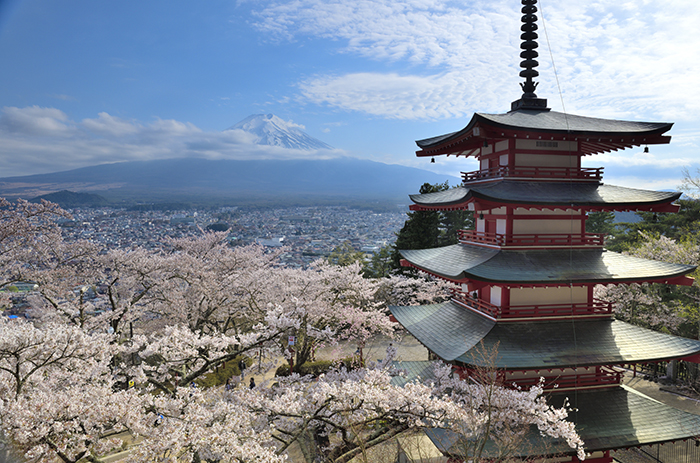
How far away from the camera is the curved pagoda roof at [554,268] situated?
8312mm

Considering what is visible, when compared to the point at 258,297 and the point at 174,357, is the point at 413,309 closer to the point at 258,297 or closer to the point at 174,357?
the point at 174,357

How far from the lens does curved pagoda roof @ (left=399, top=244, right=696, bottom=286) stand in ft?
27.3

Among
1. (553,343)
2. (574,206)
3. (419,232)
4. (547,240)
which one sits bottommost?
(553,343)

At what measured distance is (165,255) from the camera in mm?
18234

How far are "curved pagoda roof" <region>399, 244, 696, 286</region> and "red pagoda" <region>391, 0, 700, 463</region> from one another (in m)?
0.03

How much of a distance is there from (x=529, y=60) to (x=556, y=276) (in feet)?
20.9

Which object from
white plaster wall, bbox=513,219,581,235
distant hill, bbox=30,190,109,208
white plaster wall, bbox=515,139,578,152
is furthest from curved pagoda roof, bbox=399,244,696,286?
distant hill, bbox=30,190,109,208

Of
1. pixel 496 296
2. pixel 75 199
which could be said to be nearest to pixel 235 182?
pixel 75 199

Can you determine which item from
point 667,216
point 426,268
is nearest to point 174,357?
point 426,268

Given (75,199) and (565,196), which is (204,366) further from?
(75,199)

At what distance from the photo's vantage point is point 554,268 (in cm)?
877

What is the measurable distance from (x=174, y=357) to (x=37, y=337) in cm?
286

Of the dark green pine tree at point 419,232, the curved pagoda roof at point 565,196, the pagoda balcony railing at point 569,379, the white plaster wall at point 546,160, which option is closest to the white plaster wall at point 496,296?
the pagoda balcony railing at point 569,379

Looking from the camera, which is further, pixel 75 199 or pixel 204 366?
pixel 75 199
